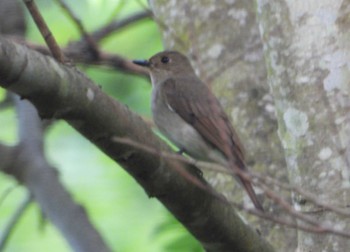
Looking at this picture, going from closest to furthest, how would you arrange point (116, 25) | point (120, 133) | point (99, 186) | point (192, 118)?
point (120, 133), point (192, 118), point (116, 25), point (99, 186)

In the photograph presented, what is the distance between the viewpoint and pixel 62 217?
4.62 metres

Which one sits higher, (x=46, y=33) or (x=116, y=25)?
(x=116, y=25)

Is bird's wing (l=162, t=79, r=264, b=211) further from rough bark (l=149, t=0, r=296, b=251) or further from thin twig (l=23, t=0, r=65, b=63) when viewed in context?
thin twig (l=23, t=0, r=65, b=63)

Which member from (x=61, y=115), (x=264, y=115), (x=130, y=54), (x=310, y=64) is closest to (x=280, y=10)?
(x=310, y=64)

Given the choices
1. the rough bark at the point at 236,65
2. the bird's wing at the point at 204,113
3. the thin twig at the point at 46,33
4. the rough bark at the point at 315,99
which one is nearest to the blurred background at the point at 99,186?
the rough bark at the point at 236,65

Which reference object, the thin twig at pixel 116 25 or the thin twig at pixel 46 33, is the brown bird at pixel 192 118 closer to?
the thin twig at pixel 116 25

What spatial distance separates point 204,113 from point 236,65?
387 mm

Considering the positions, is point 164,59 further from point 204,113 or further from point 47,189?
point 47,189

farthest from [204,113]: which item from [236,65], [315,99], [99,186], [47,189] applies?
[99,186]

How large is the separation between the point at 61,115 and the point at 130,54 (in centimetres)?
426

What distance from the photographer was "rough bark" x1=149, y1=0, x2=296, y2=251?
584 centimetres

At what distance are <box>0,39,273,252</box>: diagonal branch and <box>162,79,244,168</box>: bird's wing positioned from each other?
967 millimetres

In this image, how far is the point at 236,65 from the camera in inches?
237

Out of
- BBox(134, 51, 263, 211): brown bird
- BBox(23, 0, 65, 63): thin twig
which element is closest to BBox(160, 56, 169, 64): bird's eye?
BBox(134, 51, 263, 211): brown bird
